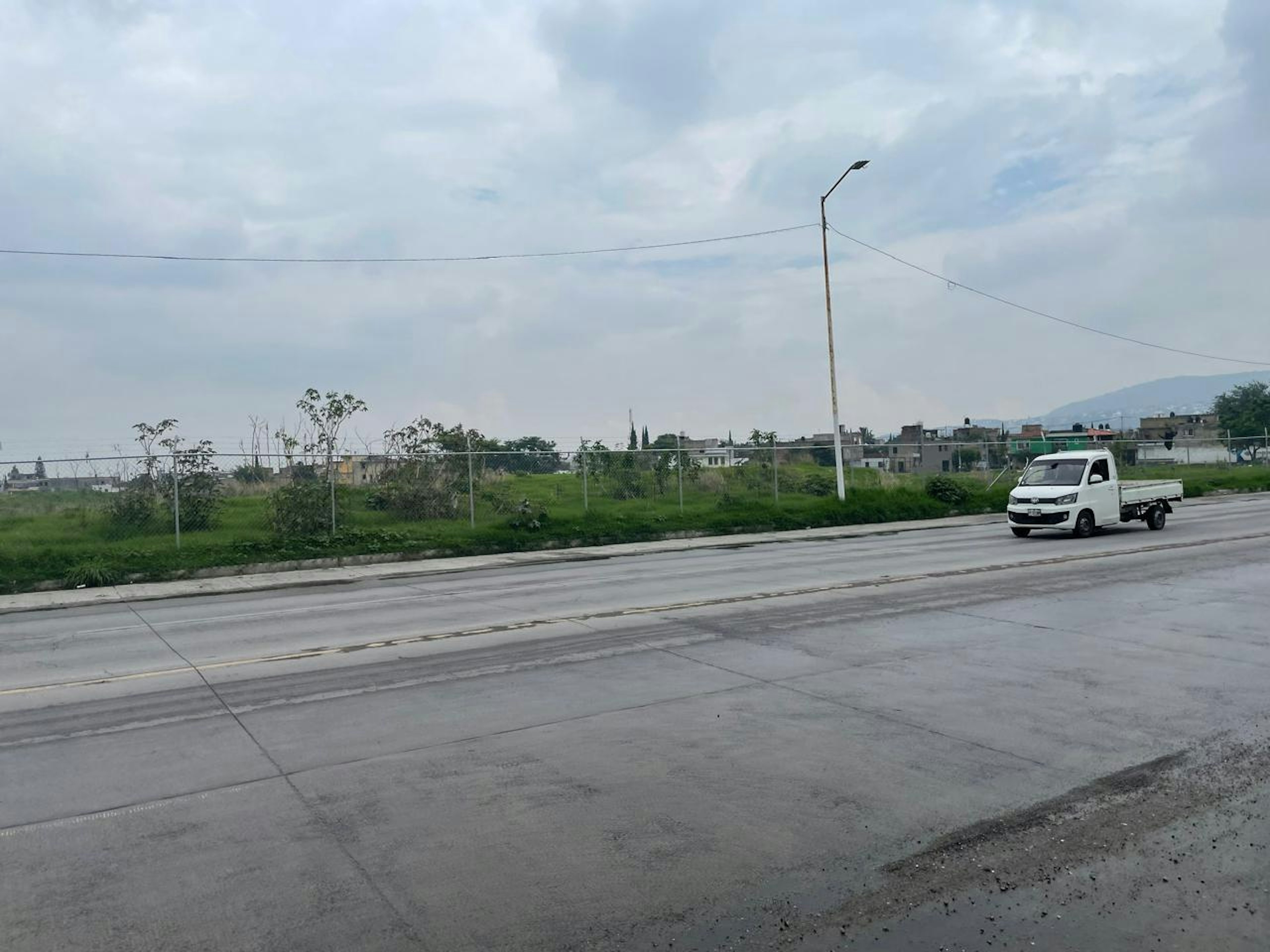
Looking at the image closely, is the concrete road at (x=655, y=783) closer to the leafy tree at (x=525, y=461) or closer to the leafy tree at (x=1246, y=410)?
the leafy tree at (x=525, y=461)

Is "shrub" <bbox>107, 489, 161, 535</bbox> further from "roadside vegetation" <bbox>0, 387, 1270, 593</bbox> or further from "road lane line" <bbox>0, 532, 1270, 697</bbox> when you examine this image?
"road lane line" <bbox>0, 532, 1270, 697</bbox>

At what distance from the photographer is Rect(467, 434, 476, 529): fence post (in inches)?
987

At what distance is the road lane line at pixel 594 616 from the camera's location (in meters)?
9.89

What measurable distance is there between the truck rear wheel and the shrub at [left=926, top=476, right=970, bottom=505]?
12353mm

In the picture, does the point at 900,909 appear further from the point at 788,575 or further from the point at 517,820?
the point at 788,575

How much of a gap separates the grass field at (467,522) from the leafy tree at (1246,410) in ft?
169

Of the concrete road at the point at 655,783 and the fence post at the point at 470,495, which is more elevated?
the fence post at the point at 470,495

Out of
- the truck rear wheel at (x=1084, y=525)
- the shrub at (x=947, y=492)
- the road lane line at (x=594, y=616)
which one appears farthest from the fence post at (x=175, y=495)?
the shrub at (x=947, y=492)

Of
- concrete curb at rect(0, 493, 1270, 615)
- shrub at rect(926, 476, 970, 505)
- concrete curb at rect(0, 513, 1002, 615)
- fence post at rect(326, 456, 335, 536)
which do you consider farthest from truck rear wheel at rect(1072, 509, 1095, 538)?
fence post at rect(326, 456, 335, 536)

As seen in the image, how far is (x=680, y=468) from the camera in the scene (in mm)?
29781

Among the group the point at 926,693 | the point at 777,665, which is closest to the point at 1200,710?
the point at 926,693

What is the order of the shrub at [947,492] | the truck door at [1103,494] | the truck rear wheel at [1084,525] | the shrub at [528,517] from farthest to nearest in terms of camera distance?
the shrub at [947,492] → the shrub at [528,517] → the truck door at [1103,494] → the truck rear wheel at [1084,525]

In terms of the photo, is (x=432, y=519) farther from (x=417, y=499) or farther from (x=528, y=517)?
(x=528, y=517)

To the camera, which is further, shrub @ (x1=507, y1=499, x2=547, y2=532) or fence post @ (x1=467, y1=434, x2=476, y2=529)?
shrub @ (x1=507, y1=499, x2=547, y2=532)
